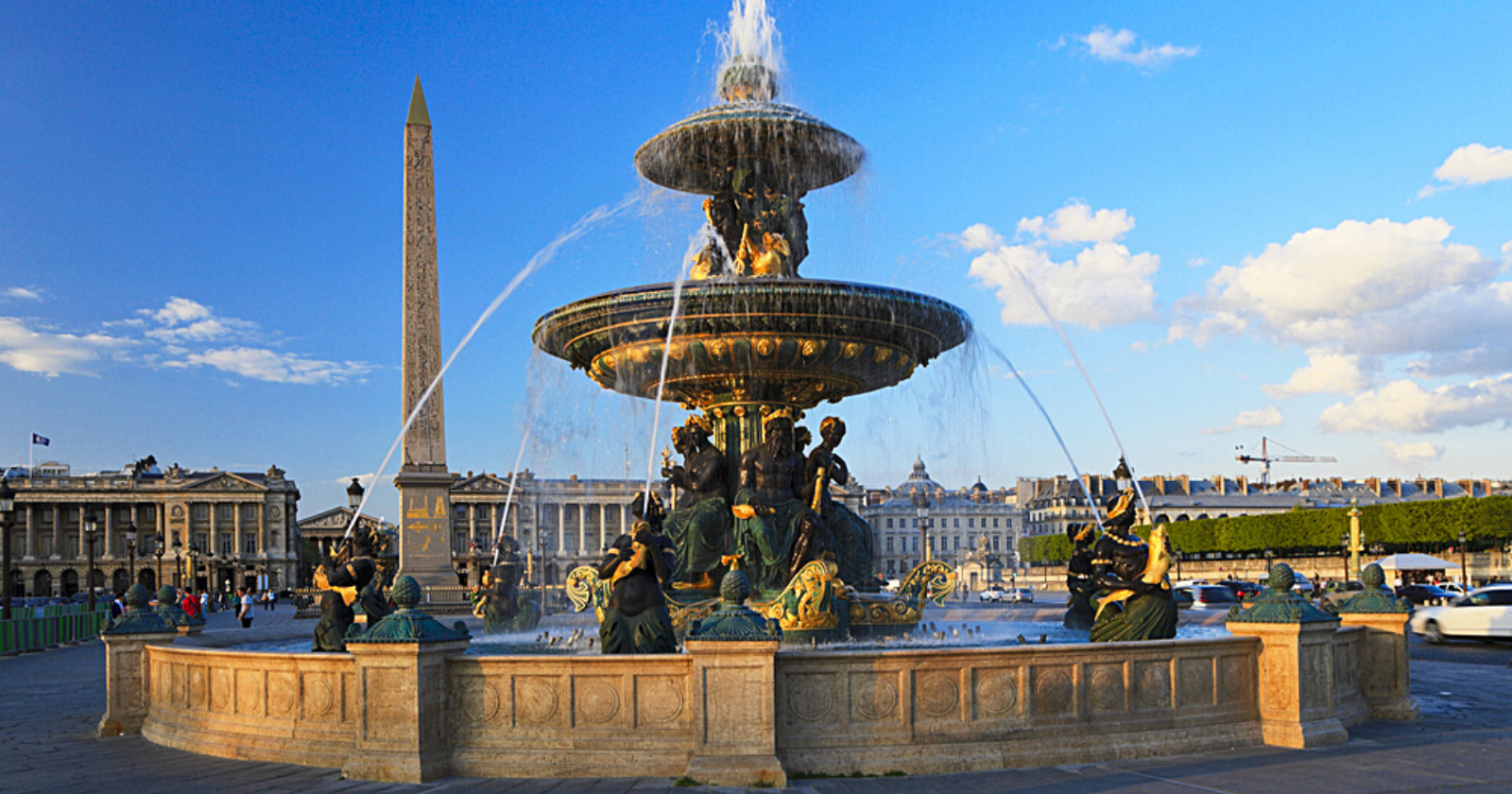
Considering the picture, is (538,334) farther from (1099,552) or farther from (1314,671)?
(1314,671)

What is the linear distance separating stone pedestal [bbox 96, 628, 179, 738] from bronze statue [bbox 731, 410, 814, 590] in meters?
5.36


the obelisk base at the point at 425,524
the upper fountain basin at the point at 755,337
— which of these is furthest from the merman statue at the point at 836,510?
the obelisk base at the point at 425,524

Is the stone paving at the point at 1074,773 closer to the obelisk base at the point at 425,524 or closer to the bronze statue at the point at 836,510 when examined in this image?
the bronze statue at the point at 836,510

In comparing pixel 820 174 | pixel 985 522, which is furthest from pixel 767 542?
pixel 985 522

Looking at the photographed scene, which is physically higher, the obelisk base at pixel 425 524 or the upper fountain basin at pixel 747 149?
the upper fountain basin at pixel 747 149

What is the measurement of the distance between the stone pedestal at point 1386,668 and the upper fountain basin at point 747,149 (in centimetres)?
757

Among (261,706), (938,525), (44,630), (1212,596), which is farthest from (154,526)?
(261,706)

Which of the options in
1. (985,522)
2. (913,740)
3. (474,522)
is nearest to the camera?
(913,740)

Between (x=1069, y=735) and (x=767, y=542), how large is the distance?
496 centimetres

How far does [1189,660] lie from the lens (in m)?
8.03

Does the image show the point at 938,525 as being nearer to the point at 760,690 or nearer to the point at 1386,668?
the point at 1386,668

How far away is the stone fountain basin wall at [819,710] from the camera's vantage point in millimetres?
7242

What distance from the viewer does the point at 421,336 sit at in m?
36.6

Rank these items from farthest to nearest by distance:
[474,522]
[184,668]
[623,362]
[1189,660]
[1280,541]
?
[474,522]
[1280,541]
[623,362]
[184,668]
[1189,660]
